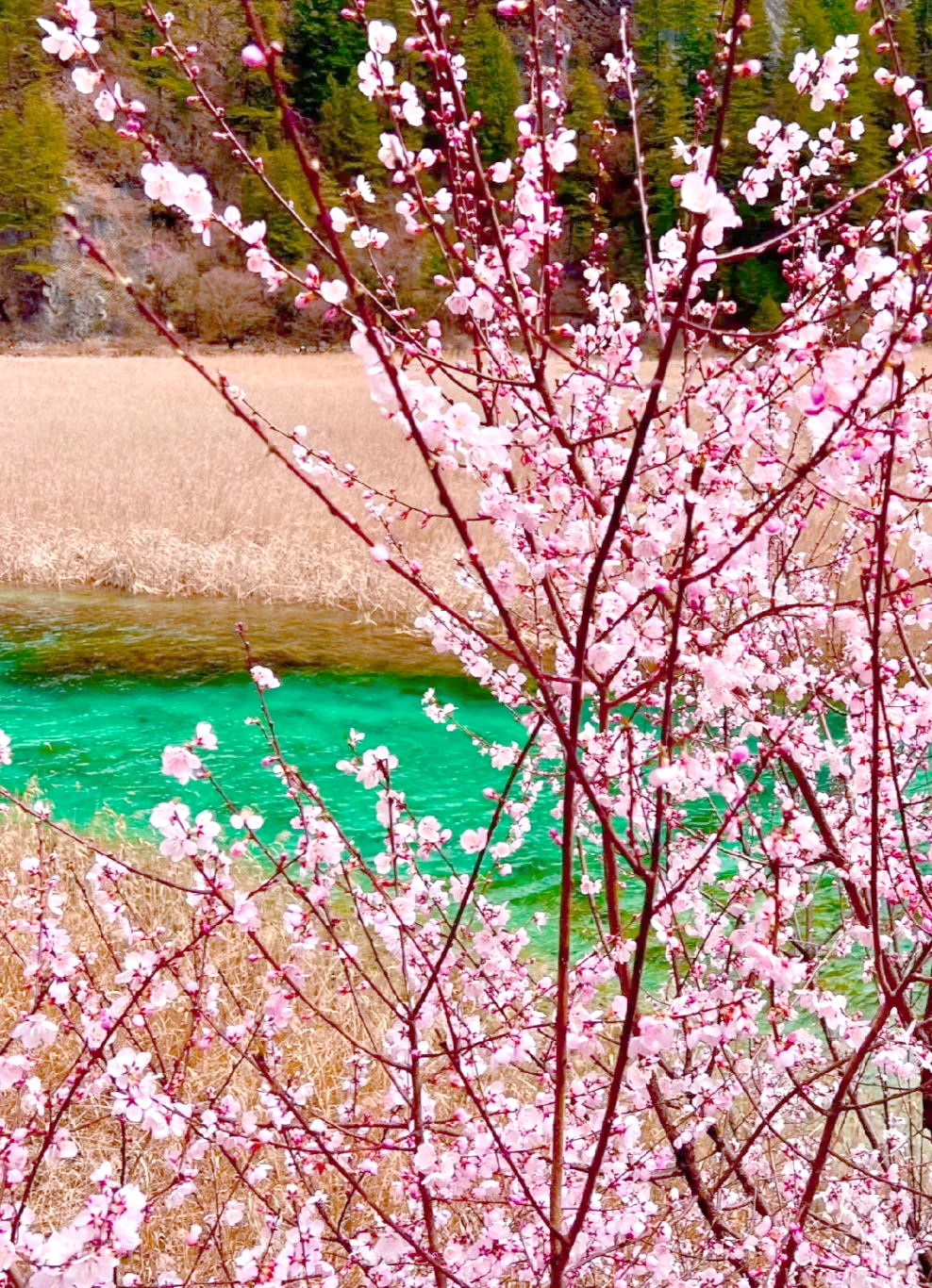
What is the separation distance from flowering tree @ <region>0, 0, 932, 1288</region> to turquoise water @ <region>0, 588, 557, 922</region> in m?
2.30

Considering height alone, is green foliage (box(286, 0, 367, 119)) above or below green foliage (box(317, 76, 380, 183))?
above

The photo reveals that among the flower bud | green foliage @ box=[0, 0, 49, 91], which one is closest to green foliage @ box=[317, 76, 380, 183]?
green foliage @ box=[0, 0, 49, 91]

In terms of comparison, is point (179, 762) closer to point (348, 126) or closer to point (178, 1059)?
point (178, 1059)

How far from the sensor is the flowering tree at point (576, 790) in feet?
3.78

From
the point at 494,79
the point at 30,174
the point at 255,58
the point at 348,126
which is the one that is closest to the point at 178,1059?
the point at 255,58

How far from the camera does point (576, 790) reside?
2.05 metres

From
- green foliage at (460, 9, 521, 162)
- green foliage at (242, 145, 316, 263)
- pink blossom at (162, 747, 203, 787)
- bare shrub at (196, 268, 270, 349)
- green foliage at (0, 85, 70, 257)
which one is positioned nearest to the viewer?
pink blossom at (162, 747, 203, 787)

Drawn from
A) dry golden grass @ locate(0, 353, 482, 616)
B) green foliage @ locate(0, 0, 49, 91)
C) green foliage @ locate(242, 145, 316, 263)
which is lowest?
dry golden grass @ locate(0, 353, 482, 616)

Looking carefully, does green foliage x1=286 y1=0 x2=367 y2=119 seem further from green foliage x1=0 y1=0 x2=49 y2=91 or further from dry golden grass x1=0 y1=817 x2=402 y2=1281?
dry golden grass x1=0 y1=817 x2=402 y2=1281

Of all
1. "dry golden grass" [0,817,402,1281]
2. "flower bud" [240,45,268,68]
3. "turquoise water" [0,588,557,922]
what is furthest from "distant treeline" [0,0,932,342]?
"flower bud" [240,45,268,68]

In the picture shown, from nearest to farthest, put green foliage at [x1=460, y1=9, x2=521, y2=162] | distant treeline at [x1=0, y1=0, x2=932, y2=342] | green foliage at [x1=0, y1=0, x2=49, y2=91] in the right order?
distant treeline at [x1=0, y1=0, x2=932, y2=342] < green foliage at [x1=460, y1=9, x2=521, y2=162] < green foliage at [x1=0, y1=0, x2=49, y2=91]

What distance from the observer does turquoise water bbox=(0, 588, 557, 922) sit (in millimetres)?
5422

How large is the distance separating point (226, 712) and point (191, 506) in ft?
15.2

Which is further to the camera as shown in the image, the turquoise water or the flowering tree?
the turquoise water
